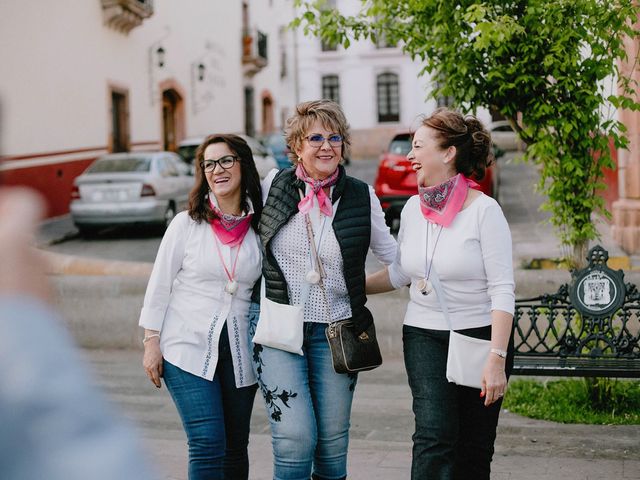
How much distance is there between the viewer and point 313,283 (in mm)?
4020

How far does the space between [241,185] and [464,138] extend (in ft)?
3.17

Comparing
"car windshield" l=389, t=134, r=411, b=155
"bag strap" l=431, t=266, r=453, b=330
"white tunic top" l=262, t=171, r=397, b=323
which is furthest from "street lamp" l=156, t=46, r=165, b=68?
"bag strap" l=431, t=266, r=453, b=330

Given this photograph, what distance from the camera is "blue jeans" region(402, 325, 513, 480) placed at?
3939 millimetres

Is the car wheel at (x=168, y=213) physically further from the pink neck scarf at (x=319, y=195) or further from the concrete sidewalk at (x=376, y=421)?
the pink neck scarf at (x=319, y=195)

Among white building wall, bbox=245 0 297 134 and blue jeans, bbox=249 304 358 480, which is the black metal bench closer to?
blue jeans, bbox=249 304 358 480

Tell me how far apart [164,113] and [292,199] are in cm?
2718

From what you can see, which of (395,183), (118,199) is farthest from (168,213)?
(395,183)

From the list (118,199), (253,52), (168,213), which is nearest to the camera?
(118,199)

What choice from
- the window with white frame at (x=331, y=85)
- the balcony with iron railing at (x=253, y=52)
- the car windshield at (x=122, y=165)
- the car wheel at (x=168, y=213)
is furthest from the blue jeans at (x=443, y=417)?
the window with white frame at (x=331, y=85)

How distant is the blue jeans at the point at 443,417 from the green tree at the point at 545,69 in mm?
2445

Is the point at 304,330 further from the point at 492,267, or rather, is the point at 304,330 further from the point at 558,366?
the point at 558,366

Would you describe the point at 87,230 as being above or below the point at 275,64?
below

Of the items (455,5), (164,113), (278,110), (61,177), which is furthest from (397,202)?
(278,110)

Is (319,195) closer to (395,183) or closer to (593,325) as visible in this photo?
(593,325)
